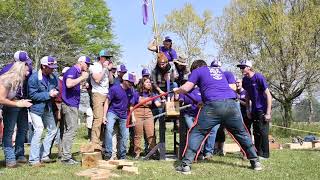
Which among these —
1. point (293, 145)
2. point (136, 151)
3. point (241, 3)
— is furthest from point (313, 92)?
point (136, 151)

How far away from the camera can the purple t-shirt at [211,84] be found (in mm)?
7328

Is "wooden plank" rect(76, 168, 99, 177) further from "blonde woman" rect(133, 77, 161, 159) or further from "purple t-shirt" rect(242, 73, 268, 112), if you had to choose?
"purple t-shirt" rect(242, 73, 268, 112)

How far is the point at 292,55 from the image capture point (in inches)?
973

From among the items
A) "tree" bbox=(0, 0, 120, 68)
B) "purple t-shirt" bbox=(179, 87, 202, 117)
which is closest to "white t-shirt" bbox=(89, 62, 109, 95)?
"purple t-shirt" bbox=(179, 87, 202, 117)

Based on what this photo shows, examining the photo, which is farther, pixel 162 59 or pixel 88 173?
pixel 162 59

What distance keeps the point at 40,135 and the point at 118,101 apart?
179cm

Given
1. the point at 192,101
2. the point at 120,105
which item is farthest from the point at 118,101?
the point at 192,101

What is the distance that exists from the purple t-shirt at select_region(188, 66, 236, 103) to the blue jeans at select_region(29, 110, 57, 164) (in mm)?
2921

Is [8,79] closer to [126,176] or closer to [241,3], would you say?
[126,176]

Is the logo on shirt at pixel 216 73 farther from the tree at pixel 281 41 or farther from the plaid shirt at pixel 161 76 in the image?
the tree at pixel 281 41

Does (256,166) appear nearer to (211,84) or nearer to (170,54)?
(211,84)

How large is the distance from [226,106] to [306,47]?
1864 centimetres

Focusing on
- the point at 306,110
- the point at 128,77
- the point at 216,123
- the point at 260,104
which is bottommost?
the point at 306,110

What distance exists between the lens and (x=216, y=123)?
7.33 m
